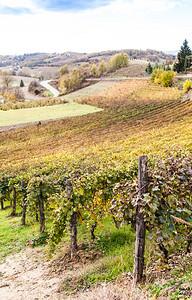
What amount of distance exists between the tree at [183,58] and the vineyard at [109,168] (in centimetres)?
1204

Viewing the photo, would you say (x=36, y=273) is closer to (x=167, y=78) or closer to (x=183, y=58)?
(x=167, y=78)

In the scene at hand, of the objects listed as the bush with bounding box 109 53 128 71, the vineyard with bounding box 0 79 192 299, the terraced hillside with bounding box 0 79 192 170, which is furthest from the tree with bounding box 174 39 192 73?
the bush with bounding box 109 53 128 71

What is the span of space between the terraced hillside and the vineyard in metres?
0.10

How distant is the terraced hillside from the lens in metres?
22.4

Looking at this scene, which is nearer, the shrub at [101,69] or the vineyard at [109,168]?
the vineyard at [109,168]

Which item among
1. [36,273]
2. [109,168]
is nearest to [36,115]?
[109,168]

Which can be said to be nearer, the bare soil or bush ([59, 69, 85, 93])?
the bare soil

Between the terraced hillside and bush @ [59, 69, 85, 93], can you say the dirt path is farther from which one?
bush @ [59, 69, 85, 93]

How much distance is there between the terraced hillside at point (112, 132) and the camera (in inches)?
882

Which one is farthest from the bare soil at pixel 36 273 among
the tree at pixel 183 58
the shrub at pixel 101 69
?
the shrub at pixel 101 69

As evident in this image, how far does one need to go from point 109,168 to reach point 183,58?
68.5 m

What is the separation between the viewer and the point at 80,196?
20.3ft

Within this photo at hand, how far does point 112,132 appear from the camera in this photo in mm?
29938

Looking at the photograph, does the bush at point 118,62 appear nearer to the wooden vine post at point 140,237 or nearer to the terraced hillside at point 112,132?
the terraced hillside at point 112,132
